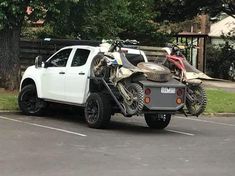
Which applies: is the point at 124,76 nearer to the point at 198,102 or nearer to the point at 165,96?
the point at 165,96

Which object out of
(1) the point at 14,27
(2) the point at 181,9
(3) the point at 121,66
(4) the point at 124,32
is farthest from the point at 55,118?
(2) the point at 181,9

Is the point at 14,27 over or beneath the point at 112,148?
over

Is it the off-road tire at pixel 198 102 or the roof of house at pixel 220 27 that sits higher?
the roof of house at pixel 220 27

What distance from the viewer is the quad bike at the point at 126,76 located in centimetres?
1220

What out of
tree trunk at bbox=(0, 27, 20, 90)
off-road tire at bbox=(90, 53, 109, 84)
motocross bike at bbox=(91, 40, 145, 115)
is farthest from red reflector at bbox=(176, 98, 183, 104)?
tree trunk at bbox=(0, 27, 20, 90)

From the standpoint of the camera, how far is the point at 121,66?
12.6 m

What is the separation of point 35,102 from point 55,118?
0.75 meters

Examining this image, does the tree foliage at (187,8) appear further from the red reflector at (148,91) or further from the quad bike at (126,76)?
the red reflector at (148,91)

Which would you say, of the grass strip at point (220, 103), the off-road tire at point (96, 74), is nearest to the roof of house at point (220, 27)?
the grass strip at point (220, 103)

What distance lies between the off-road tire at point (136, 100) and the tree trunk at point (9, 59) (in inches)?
247

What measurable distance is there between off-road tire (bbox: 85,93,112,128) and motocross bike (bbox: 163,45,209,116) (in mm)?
1851

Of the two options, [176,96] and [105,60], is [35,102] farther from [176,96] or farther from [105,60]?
[176,96]

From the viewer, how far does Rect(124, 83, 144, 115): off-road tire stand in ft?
39.5

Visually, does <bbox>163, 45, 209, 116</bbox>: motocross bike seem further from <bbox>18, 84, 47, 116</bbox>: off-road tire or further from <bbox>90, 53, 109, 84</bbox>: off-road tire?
<bbox>18, 84, 47, 116</bbox>: off-road tire
